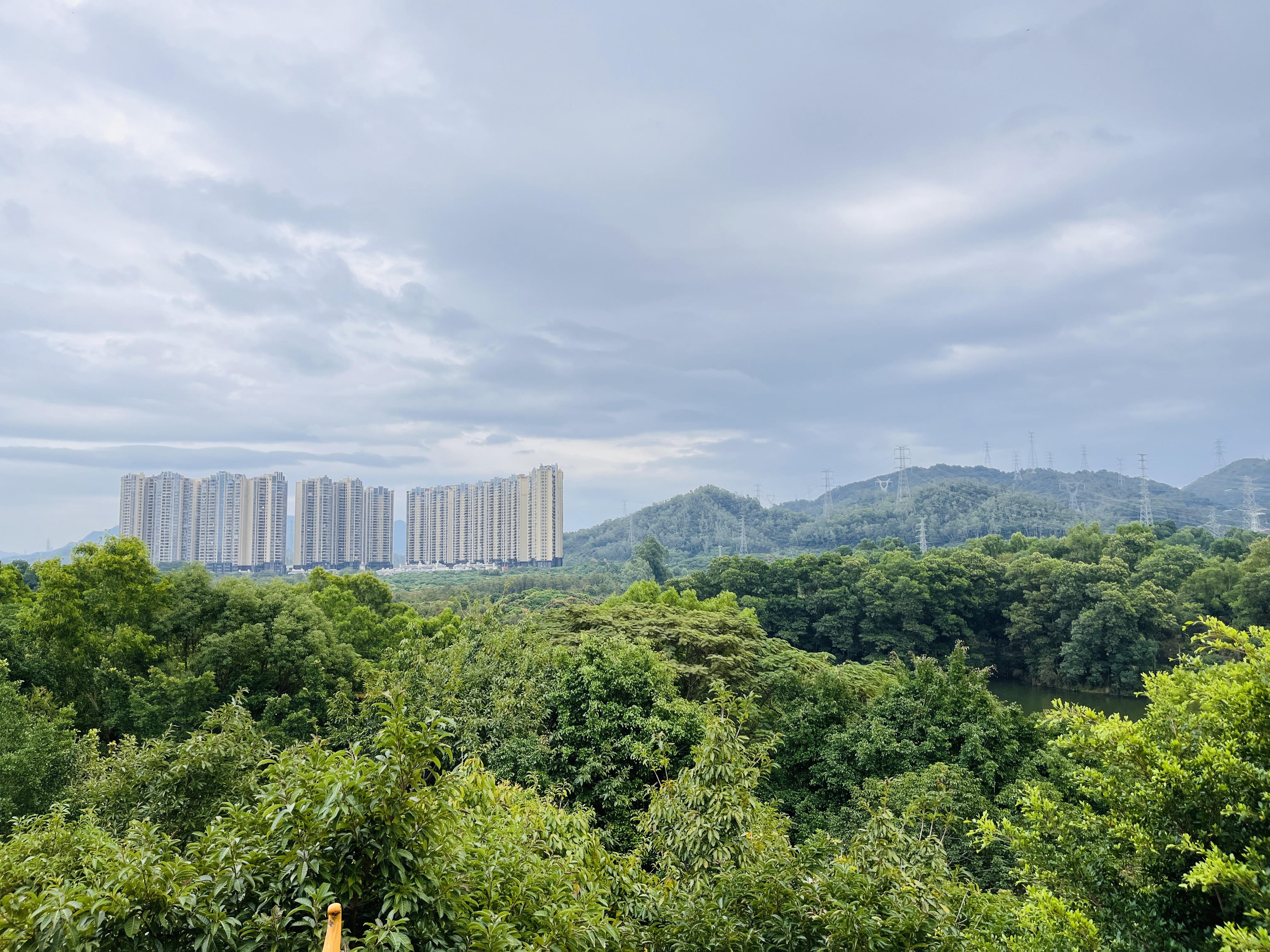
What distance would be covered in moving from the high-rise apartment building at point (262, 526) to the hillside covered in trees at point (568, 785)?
177 ft

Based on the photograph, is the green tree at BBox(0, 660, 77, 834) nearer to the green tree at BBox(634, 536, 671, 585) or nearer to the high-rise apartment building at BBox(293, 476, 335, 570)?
the green tree at BBox(634, 536, 671, 585)

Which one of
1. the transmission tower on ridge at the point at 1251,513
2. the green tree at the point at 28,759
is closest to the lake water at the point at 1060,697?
the green tree at the point at 28,759

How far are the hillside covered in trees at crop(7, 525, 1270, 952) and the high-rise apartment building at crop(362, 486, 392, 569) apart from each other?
199 ft

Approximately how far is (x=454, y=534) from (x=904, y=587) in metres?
71.0

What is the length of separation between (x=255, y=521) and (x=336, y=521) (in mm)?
9973

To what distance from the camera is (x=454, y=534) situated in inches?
3647

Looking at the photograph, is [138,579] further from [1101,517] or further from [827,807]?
[1101,517]

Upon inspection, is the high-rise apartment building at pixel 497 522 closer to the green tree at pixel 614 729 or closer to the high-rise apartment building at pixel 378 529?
the high-rise apartment building at pixel 378 529

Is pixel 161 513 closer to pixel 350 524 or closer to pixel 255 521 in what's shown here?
pixel 255 521

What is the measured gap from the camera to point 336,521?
261 ft

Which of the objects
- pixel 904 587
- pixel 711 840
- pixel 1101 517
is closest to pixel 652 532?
pixel 1101 517

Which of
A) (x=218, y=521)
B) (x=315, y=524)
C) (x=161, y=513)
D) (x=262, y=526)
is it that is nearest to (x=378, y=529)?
(x=315, y=524)

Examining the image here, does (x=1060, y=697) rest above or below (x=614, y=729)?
below

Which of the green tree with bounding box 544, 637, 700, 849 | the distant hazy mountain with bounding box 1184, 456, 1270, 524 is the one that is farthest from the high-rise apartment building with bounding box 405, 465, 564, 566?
the distant hazy mountain with bounding box 1184, 456, 1270, 524
